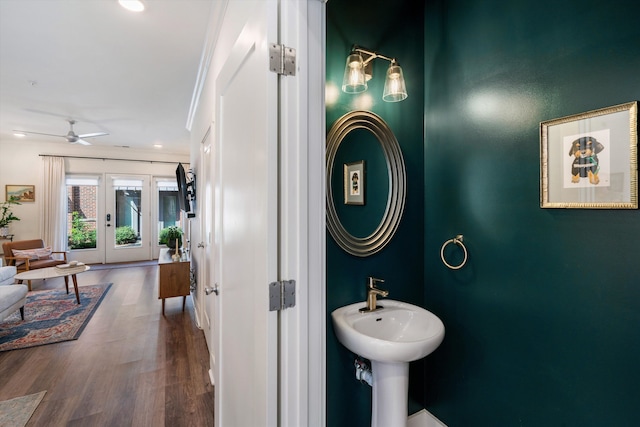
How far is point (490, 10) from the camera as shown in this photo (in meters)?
1.38

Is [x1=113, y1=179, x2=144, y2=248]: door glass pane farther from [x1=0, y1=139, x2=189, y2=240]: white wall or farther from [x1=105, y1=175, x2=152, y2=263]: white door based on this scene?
[x1=0, y1=139, x2=189, y2=240]: white wall

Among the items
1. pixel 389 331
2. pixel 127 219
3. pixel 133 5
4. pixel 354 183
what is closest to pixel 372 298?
pixel 389 331

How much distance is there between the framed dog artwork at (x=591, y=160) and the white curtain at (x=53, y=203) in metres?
7.94

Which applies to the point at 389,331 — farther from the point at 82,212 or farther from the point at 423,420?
the point at 82,212

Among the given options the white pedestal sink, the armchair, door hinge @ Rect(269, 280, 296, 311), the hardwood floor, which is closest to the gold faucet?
the white pedestal sink

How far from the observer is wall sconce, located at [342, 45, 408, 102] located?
1307mm

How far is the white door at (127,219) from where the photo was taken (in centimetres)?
666

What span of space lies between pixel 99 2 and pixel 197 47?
0.75 meters

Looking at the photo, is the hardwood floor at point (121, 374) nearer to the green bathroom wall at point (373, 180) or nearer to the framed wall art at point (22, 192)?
the green bathroom wall at point (373, 180)

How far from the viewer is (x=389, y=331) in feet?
4.66

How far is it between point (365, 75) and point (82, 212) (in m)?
7.51

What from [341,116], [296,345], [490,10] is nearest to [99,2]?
[341,116]

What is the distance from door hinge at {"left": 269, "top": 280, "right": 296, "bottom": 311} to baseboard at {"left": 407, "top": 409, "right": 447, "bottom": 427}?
125 centimetres

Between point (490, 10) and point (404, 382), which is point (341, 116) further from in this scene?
point (404, 382)
